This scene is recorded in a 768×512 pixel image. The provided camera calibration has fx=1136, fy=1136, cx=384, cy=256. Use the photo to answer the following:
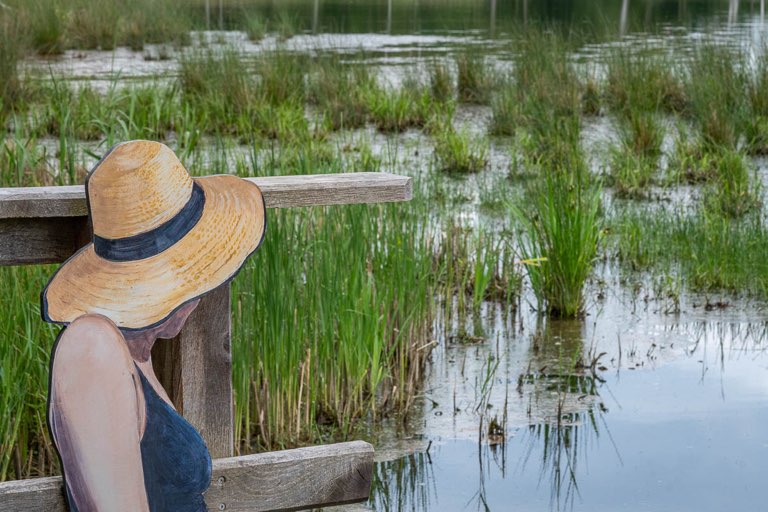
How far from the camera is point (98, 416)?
2014 millimetres

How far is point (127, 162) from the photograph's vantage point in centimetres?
206

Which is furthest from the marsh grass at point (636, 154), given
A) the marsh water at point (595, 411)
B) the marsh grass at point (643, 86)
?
the marsh water at point (595, 411)

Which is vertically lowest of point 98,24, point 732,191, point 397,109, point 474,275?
point 474,275

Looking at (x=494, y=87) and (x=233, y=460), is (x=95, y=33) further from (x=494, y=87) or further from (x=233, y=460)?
(x=233, y=460)

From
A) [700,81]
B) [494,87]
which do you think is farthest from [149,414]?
[494,87]

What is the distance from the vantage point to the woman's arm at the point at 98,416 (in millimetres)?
1981

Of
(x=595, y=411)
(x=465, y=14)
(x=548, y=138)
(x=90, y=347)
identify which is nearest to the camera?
(x=90, y=347)

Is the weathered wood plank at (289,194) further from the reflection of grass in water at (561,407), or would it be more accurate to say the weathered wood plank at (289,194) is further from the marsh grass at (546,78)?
the marsh grass at (546,78)

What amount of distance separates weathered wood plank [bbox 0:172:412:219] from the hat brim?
100 mm

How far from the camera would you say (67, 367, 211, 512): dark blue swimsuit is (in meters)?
2.07

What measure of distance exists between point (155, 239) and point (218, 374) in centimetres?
33

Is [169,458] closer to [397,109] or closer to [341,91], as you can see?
[397,109]

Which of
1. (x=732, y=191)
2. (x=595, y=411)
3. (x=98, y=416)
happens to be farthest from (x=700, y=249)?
(x=98, y=416)

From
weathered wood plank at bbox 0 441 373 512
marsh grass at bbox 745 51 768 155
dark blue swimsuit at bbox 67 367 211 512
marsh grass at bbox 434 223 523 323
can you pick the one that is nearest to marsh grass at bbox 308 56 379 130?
marsh grass at bbox 745 51 768 155
